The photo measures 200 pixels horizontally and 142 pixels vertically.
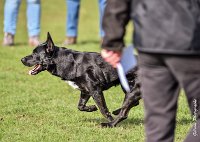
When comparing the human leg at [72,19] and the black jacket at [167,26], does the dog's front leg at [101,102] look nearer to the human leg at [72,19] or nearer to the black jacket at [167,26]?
the black jacket at [167,26]

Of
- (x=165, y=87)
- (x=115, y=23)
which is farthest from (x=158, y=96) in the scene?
(x=115, y=23)

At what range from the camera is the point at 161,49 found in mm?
3123

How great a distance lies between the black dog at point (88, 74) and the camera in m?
6.08

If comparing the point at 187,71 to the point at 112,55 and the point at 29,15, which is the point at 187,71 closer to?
the point at 112,55

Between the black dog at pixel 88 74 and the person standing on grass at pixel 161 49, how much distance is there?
2.67 m

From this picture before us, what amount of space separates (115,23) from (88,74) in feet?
9.70

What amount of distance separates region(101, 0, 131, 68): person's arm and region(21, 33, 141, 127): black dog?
2.77 m

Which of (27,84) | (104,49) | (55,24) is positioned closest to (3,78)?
(27,84)

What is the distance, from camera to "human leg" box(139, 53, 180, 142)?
323 centimetres

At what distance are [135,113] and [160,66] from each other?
135 inches

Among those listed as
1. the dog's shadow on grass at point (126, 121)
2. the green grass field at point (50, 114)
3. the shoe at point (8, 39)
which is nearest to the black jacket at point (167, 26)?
the green grass field at point (50, 114)

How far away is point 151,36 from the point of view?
3135 millimetres

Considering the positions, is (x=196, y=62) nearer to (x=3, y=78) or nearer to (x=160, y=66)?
(x=160, y=66)

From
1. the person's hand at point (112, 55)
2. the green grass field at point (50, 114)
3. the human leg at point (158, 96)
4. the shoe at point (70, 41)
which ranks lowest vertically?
the green grass field at point (50, 114)
